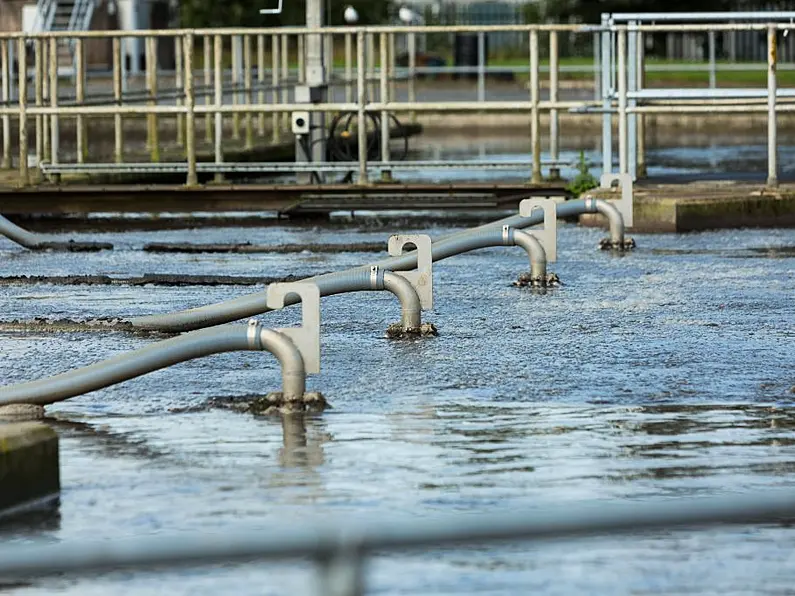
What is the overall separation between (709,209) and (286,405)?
1012 cm

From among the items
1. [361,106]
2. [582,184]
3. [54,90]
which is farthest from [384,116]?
[54,90]

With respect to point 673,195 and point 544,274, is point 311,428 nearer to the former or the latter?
point 544,274

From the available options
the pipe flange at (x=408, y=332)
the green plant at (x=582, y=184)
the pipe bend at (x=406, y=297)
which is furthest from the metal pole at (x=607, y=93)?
the pipe bend at (x=406, y=297)

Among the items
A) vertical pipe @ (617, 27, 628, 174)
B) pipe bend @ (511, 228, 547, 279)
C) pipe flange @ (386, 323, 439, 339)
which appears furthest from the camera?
vertical pipe @ (617, 27, 628, 174)

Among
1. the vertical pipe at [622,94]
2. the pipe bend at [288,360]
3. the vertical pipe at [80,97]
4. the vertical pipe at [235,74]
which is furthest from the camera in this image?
the vertical pipe at [235,74]

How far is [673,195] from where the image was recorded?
1803cm

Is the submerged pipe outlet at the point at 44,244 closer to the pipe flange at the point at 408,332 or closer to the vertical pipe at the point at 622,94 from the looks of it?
the vertical pipe at the point at 622,94

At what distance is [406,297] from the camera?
10.1 m

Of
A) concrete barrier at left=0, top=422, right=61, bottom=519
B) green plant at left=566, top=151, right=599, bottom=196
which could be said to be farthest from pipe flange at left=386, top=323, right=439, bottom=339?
green plant at left=566, top=151, right=599, bottom=196

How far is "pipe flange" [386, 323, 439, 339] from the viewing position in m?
10.3

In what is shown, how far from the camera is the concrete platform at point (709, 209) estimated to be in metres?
17.4

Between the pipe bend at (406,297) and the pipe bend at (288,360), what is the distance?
1.96 meters

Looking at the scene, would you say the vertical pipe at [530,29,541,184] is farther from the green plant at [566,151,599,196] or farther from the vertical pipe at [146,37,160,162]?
the vertical pipe at [146,37,160,162]

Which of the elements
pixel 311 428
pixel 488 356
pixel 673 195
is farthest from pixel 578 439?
Result: pixel 673 195
